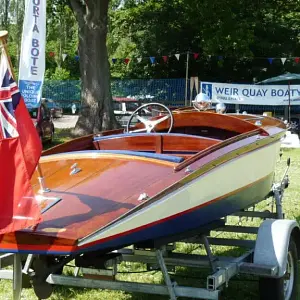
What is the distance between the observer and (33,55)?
9.20 meters

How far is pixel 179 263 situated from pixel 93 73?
14.3 meters

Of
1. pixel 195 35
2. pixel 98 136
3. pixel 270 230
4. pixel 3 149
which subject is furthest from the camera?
pixel 195 35

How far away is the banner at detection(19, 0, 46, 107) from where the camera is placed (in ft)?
28.5

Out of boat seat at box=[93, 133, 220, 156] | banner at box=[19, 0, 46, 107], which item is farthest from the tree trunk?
boat seat at box=[93, 133, 220, 156]

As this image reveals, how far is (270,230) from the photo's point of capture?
436 cm

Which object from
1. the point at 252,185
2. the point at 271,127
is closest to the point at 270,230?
the point at 252,185

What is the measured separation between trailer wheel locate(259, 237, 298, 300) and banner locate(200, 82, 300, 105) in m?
15.2

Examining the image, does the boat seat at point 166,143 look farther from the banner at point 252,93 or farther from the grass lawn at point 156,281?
the banner at point 252,93

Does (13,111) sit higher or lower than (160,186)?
higher

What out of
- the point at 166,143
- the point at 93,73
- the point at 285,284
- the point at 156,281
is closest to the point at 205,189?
the point at 166,143

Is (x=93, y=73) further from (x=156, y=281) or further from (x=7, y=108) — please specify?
(x=7, y=108)

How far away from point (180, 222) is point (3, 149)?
136 cm

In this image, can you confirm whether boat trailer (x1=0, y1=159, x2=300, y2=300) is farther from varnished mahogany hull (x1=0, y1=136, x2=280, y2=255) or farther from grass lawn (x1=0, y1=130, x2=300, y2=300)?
grass lawn (x1=0, y1=130, x2=300, y2=300)

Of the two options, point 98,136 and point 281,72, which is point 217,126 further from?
point 281,72
